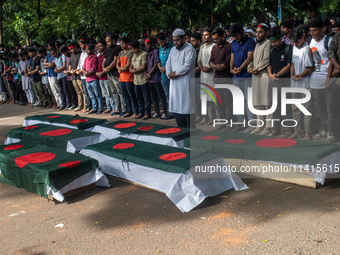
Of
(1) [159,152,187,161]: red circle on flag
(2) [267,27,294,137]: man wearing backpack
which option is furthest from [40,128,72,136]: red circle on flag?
(2) [267,27,294,137]: man wearing backpack

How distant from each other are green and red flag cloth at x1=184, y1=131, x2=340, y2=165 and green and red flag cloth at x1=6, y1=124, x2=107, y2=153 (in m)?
1.92

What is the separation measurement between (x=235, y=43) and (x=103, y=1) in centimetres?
1022

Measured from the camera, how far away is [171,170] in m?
4.45

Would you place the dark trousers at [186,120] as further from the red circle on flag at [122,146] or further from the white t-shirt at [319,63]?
the white t-shirt at [319,63]

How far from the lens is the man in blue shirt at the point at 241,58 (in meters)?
7.18

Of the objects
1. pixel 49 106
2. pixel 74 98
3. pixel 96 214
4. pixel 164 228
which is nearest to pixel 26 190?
pixel 96 214

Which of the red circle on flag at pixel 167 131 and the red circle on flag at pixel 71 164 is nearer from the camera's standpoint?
the red circle on flag at pixel 71 164

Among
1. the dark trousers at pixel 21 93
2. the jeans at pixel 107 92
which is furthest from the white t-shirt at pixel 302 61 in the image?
the dark trousers at pixel 21 93


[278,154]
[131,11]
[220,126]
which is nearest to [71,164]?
[278,154]

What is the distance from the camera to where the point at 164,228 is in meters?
3.74

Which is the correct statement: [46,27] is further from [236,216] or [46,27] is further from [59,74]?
[236,216]

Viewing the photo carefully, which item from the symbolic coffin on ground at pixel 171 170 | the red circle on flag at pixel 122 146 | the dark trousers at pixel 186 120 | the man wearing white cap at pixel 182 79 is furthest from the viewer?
the dark trousers at pixel 186 120

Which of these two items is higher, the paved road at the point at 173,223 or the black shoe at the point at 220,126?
the black shoe at the point at 220,126

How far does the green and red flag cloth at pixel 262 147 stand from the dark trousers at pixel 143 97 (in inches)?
152
